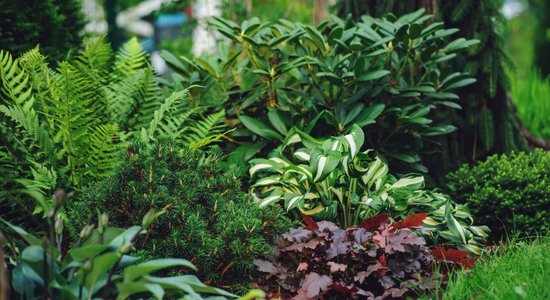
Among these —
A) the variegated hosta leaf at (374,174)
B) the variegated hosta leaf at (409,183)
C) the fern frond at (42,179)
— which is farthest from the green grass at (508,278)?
the fern frond at (42,179)

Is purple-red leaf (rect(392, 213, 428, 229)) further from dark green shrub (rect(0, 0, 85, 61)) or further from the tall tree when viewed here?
dark green shrub (rect(0, 0, 85, 61))

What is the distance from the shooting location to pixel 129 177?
10.3 ft

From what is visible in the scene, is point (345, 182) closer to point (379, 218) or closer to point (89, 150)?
point (379, 218)

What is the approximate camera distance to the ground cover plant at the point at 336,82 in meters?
4.09

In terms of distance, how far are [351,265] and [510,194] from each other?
4.62ft

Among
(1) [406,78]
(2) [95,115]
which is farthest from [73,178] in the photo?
(1) [406,78]

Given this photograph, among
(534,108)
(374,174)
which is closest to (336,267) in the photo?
(374,174)

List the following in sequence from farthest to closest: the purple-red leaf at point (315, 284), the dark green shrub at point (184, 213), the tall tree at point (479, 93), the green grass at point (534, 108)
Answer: the green grass at point (534, 108) → the tall tree at point (479, 93) → the dark green shrub at point (184, 213) → the purple-red leaf at point (315, 284)

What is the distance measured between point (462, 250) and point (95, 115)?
2.26m

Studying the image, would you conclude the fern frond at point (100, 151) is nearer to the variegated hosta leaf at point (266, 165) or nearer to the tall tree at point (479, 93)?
the variegated hosta leaf at point (266, 165)

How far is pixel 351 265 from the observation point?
3.06 m

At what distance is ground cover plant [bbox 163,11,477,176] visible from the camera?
409cm

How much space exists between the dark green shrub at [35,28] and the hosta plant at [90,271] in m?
2.21

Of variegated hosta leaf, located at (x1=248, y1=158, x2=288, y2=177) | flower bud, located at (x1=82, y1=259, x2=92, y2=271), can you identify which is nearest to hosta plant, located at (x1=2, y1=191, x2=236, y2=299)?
flower bud, located at (x1=82, y1=259, x2=92, y2=271)
